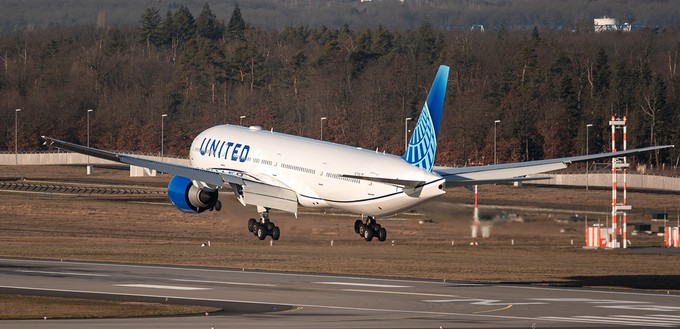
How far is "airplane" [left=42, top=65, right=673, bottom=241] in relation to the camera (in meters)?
67.8

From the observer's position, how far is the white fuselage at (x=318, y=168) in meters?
67.8

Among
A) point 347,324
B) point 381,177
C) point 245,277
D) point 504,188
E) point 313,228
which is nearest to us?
point 347,324

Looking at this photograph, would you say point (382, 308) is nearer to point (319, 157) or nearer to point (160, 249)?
point (319, 157)

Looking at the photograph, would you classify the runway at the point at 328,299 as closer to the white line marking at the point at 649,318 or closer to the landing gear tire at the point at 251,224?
the white line marking at the point at 649,318

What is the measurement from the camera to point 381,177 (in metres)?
67.6

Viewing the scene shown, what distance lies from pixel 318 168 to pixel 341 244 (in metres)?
29.2

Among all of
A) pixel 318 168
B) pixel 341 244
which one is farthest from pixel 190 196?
pixel 341 244

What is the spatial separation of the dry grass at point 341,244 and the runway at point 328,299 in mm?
5247

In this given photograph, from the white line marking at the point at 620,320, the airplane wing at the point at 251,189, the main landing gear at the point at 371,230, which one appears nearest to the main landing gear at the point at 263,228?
the airplane wing at the point at 251,189

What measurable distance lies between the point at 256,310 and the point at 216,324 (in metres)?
6.37

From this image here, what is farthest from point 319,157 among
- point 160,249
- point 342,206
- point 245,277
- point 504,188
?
point 504,188

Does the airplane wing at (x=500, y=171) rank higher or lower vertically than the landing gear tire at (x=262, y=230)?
higher

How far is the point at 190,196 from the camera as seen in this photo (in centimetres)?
7556

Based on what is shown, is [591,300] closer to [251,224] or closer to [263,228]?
[263,228]
